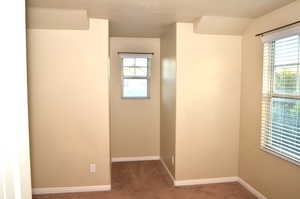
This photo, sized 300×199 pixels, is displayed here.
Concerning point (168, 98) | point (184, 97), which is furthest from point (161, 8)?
point (168, 98)

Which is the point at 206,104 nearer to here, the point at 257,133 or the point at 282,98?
the point at 257,133

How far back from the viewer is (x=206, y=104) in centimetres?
317

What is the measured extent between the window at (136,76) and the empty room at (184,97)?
0.61 meters

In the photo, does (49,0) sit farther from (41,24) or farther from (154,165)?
(154,165)

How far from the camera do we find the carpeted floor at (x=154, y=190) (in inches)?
113

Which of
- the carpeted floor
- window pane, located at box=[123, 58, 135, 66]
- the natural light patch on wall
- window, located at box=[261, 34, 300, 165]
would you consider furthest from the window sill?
window pane, located at box=[123, 58, 135, 66]

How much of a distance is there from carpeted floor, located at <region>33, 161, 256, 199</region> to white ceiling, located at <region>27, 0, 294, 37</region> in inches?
96.0

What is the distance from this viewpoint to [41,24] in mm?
2697

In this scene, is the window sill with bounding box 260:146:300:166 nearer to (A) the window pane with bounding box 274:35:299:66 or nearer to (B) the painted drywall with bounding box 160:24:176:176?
(A) the window pane with bounding box 274:35:299:66

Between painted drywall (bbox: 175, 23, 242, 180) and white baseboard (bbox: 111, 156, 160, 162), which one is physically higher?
painted drywall (bbox: 175, 23, 242, 180)

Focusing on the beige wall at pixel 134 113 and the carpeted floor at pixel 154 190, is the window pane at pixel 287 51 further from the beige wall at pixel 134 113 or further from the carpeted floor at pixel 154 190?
the beige wall at pixel 134 113

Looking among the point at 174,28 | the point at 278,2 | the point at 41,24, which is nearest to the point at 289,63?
the point at 278,2

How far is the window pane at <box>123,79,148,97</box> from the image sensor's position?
4168 millimetres

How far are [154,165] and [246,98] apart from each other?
2.08m
